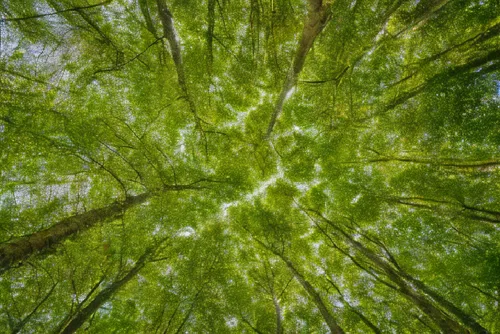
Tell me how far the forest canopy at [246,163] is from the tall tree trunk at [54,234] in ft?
0.11

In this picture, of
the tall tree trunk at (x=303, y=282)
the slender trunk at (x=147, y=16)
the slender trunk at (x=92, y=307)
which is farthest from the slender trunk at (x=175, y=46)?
the tall tree trunk at (x=303, y=282)

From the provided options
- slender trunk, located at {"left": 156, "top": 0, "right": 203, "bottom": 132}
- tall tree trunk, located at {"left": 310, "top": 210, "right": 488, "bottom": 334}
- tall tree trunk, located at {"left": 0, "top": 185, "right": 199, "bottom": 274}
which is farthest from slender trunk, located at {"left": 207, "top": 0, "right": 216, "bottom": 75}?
tall tree trunk, located at {"left": 310, "top": 210, "right": 488, "bottom": 334}

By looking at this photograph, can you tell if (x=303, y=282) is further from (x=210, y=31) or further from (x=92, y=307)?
(x=210, y=31)

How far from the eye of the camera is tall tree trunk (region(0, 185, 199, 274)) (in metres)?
3.48

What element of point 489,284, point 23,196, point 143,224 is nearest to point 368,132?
point 489,284

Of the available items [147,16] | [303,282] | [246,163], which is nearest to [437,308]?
[303,282]

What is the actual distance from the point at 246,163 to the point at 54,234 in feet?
18.9

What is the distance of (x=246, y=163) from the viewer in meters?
8.28

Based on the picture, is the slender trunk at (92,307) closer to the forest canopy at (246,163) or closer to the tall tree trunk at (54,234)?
the forest canopy at (246,163)

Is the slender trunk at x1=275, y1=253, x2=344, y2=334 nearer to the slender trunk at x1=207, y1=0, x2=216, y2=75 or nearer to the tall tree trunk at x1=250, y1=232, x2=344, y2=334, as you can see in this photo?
the tall tree trunk at x1=250, y1=232, x2=344, y2=334

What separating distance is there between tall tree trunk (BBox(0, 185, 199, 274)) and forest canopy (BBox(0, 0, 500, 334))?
1.3 inches

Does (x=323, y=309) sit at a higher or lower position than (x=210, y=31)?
lower

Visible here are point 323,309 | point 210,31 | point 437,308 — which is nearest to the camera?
point 437,308

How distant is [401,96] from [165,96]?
688cm
